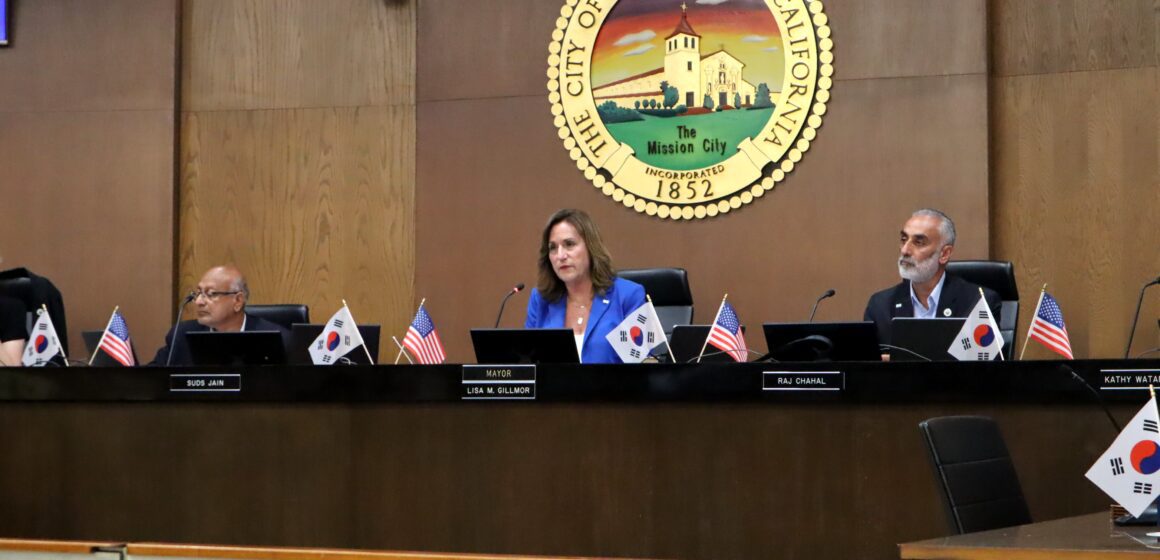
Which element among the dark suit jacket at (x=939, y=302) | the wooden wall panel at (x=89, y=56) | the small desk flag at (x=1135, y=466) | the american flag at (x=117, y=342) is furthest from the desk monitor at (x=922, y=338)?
the wooden wall panel at (x=89, y=56)

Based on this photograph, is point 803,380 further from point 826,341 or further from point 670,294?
point 670,294

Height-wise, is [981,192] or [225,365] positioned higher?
[981,192]

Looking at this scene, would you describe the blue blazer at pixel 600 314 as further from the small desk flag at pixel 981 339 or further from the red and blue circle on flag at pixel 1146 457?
the red and blue circle on flag at pixel 1146 457

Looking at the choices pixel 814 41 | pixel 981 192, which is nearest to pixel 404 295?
pixel 814 41

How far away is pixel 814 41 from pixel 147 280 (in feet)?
10.5

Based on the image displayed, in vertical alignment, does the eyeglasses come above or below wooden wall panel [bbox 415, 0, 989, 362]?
below

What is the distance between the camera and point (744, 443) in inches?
127

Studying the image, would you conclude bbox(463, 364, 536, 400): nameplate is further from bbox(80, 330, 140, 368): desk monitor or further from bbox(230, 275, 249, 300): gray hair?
bbox(230, 275, 249, 300): gray hair

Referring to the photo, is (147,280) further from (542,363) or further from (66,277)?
(542,363)

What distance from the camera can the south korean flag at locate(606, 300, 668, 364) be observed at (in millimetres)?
3877

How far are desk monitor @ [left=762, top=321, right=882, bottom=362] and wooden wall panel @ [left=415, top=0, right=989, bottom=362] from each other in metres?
2.09

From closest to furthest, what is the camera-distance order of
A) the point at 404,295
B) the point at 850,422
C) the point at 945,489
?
the point at 945,489 → the point at 850,422 → the point at 404,295

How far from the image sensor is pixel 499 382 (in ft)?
11.3

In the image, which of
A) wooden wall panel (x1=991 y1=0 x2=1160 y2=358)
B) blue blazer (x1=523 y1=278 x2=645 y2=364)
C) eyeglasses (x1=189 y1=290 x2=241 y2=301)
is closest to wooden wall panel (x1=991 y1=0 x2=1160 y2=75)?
wooden wall panel (x1=991 y1=0 x2=1160 y2=358)
